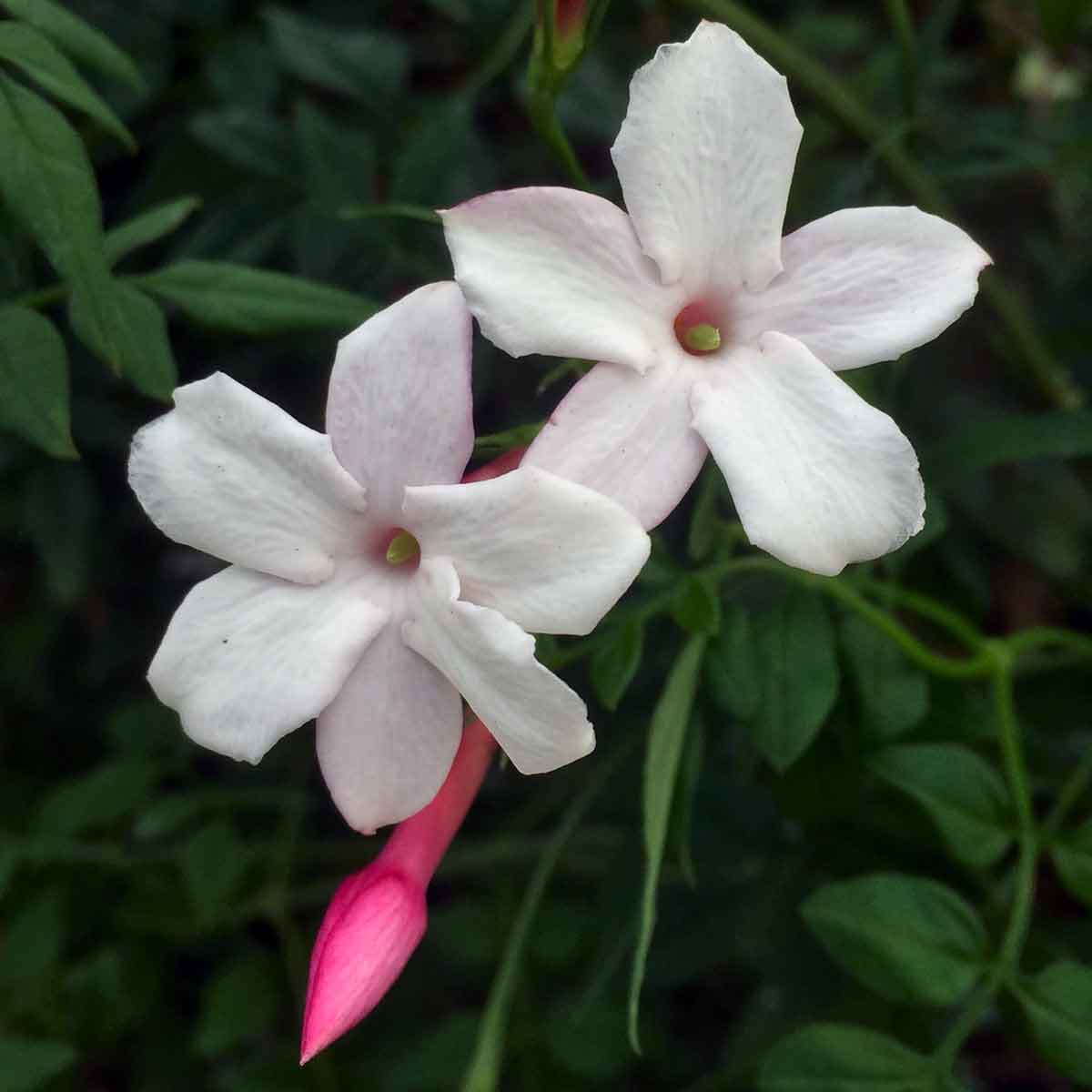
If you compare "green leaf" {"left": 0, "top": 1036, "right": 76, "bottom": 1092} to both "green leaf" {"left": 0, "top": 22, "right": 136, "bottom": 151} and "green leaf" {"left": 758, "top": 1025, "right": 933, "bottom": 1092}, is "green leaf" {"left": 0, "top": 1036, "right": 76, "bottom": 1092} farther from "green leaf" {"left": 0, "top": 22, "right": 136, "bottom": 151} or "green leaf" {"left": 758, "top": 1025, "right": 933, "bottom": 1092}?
"green leaf" {"left": 0, "top": 22, "right": 136, "bottom": 151}

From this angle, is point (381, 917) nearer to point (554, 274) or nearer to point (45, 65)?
point (554, 274)

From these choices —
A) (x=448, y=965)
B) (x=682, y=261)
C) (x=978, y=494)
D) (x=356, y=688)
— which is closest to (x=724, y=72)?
(x=682, y=261)

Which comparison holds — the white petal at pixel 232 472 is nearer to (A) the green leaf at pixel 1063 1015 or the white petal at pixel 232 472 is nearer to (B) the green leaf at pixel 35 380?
(B) the green leaf at pixel 35 380

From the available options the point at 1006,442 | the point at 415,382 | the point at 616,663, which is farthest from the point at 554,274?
the point at 1006,442

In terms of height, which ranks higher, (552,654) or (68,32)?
(68,32)

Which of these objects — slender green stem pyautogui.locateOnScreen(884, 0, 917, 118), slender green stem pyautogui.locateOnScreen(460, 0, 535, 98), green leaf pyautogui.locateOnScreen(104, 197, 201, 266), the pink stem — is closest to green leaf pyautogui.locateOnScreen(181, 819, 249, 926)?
the pink stem

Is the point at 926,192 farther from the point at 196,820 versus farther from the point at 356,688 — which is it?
the point at 196,820

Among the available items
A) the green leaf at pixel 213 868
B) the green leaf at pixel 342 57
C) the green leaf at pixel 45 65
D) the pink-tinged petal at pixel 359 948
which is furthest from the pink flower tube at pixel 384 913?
the green leaf at pixel 342 57
